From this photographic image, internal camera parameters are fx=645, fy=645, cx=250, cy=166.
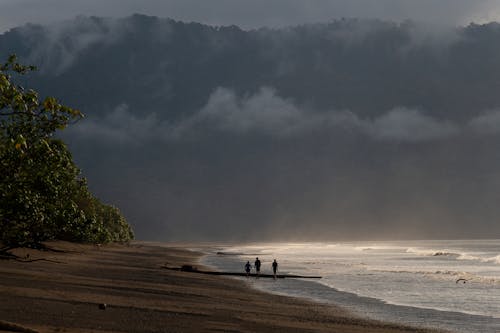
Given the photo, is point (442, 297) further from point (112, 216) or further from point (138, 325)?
point (112, 216)

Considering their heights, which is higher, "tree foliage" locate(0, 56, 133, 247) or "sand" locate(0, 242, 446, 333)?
"tree foliage" locate(0, 56, 133, 247)

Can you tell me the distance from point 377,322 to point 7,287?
18.2m

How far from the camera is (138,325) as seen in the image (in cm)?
2433

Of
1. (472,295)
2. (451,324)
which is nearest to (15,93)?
(451,324)

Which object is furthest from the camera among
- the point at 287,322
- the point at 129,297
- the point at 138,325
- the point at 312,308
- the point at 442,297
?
the point at 442,297

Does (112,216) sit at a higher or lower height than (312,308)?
higher

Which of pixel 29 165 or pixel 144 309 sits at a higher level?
pixel 29 165

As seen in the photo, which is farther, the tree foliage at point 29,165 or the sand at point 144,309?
the sand at point 144,309

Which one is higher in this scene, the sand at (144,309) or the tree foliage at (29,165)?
the tree foliage at (29,165)

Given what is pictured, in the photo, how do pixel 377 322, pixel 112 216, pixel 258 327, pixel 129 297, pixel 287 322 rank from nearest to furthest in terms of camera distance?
pixel 258 327 → pixel 287 322 → pixel 377 322 → pixel 129 297 → pixel 112 216

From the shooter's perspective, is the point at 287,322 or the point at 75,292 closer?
the point at 287,322

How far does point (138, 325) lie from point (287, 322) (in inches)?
319

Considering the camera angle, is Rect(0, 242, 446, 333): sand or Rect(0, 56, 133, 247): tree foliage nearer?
Rect(0, 56, 133, 247): tree foliage

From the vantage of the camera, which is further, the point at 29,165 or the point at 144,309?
the point at 144,309
